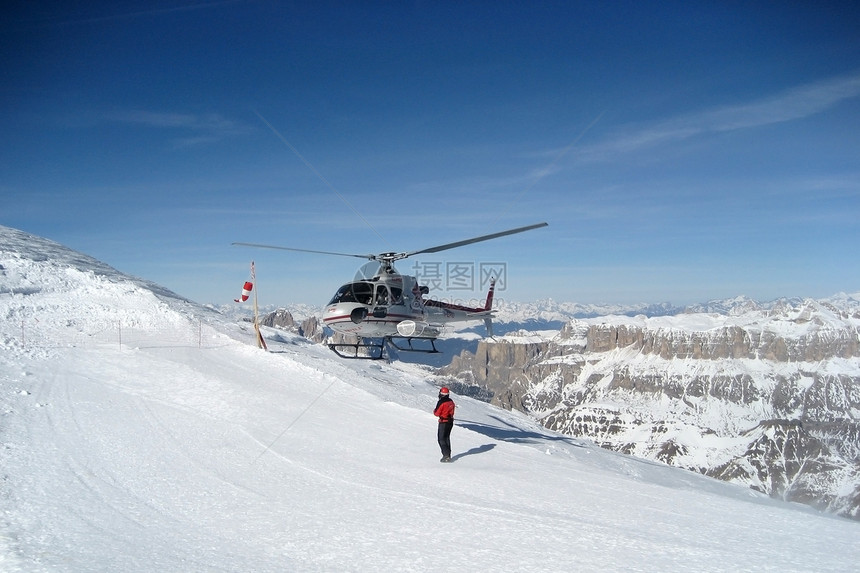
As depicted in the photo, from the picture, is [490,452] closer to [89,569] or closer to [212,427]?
[212,427]

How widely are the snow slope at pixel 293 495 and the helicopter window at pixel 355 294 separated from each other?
498cm

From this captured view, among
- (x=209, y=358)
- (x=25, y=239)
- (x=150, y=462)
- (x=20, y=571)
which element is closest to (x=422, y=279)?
(x=209, y=358)

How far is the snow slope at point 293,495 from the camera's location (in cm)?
819

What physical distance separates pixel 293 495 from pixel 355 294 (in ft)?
51.7

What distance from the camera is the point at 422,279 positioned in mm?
30906

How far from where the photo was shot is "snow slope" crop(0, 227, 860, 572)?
8.19 metres

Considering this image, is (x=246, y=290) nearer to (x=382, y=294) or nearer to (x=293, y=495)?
(x=382, y=294)

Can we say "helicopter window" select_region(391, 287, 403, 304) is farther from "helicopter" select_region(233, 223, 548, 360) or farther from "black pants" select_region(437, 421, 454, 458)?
"black pants" select_region(437, 421, 454, 458)

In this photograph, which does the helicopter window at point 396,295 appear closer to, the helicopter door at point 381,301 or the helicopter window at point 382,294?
the helicopter door at point 381,301

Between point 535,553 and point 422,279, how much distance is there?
75.3 ft

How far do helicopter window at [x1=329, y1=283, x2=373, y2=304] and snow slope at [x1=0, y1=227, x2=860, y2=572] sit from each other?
498cm

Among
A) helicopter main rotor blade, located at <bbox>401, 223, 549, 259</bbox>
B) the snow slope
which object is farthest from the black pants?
helicopter main rotor blade, located at <bbox>401, 223, 549, 259</bbox>

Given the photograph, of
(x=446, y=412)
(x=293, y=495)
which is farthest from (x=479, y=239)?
(x=293, y=495)

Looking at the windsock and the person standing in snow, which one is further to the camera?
the windsock
